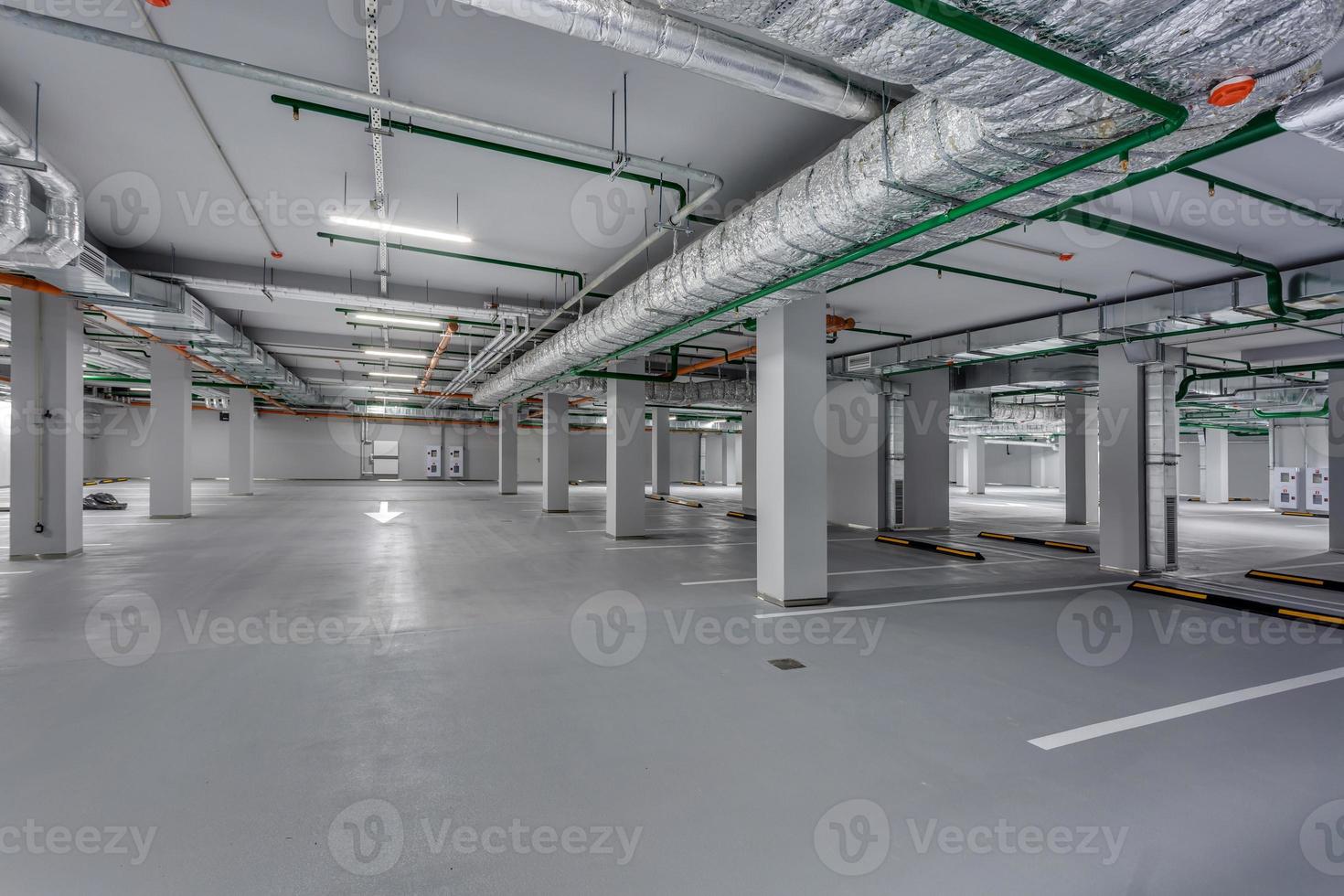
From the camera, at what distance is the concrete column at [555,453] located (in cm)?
1426

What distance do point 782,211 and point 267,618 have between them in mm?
5274

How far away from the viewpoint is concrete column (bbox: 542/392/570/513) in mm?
14258

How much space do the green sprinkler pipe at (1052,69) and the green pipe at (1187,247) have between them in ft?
5.35

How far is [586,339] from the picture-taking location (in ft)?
24.8

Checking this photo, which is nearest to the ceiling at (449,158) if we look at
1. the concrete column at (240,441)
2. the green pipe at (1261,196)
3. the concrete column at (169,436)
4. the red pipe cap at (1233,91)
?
the green pipe at (1261,196)

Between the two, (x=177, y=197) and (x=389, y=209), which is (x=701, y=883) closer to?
(x=389, y=209)

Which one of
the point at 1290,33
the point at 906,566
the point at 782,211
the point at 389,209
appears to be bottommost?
the point at 906,566

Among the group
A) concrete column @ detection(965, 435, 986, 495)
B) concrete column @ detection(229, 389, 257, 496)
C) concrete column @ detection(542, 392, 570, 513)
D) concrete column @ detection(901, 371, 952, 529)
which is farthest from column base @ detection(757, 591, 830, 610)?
concrete column @ detection(965, 435, 986, 495)

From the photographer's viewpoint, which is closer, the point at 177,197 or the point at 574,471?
the point at 177,197

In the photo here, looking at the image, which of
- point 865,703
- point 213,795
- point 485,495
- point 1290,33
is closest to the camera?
point 1290,33

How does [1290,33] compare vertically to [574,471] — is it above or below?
above

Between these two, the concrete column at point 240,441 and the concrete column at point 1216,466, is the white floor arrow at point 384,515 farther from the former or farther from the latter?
the concrete column at point 1216,466

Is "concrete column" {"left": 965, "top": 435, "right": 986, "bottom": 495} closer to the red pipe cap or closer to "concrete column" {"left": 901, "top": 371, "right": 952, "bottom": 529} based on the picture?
"concrete column" {"left": 901, "top": 371, "right": 952, "bottom": 529}

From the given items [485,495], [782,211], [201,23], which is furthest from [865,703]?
[485,495]
